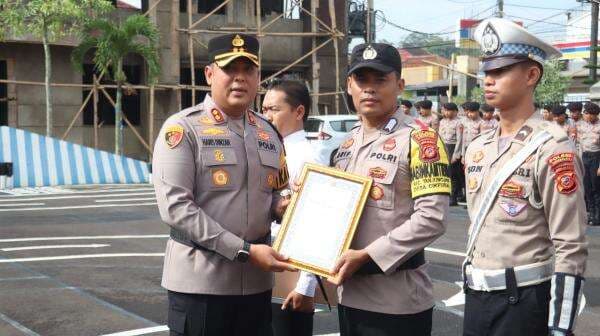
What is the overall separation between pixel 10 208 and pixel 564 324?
12.4m

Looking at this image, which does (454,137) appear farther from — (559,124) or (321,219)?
(321,219)

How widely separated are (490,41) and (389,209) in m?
0.94

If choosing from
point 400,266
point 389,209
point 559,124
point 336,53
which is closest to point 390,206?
point 389,209

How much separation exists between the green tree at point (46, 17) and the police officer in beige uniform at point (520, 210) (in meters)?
17.6

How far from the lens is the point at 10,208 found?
14281 millimetres

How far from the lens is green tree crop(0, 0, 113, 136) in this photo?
19.9 meters

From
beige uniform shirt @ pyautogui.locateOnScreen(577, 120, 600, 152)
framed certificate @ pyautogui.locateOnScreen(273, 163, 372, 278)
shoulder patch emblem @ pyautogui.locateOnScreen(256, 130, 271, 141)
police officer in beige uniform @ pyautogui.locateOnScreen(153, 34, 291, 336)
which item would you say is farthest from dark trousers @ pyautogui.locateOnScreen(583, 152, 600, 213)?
framed certificate @ pyautogui.locateOnScreen(273, 163, 372, 278)

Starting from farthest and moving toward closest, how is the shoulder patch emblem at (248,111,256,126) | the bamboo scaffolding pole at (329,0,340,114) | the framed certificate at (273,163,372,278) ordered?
the bamboo scaffolding pole at (329,0,340,114)
the shoulder patch emblem at (248,111,256,126)
the framed certificate at (273,163,372,278)

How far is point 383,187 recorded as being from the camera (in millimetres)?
Answer: 3541

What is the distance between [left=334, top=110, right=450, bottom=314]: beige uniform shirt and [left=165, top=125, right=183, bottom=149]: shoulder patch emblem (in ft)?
2.52

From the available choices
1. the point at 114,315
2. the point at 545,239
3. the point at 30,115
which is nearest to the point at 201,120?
the point at 545,239

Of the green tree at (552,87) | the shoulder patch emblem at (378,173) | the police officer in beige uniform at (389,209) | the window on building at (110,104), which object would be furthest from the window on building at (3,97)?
the shoulder patch emblem at (378,173)

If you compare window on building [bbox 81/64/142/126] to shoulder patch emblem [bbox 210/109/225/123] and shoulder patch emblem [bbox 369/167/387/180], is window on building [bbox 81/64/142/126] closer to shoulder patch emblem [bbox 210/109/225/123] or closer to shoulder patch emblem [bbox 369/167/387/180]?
shoulder patch emblem [bbox 210/109/225/123]

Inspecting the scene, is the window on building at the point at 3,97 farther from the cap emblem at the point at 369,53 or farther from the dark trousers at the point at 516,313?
the dark trousers at the point at 516,313
